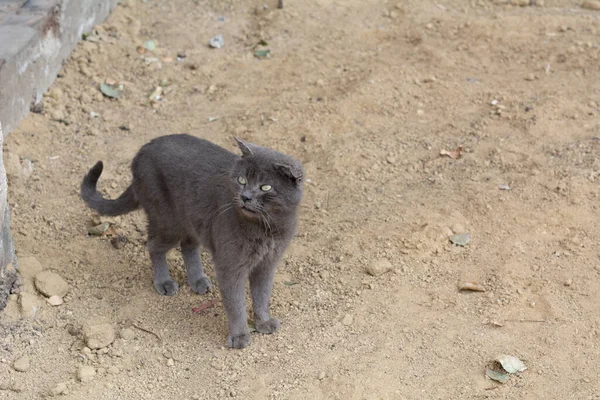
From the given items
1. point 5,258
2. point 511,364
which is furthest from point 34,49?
point 511,364

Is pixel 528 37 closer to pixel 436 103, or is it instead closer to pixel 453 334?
pixel 436 103

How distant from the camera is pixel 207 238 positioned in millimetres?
4215

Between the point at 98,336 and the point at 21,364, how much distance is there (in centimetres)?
40

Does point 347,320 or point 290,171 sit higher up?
point 290,171

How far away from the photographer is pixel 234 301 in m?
4.12

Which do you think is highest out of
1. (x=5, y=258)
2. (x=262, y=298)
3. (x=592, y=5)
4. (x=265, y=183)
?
(x=265, y=183)

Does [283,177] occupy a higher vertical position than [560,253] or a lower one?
higher

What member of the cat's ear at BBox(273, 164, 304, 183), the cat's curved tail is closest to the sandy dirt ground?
the cat's curved tail

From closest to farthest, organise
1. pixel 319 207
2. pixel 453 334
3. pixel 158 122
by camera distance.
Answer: pixel 453 334 < pixel 319 207 < pixel 158 122

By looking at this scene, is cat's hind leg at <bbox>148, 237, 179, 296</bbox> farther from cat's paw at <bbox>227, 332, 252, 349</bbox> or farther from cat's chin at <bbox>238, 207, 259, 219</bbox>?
cat's chin at <bbox>238, 207, 259, 219</bbox>

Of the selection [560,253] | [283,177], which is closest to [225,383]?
[283,177]

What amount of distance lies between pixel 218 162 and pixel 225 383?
1.19m

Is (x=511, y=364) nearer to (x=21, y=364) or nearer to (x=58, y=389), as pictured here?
(x=58, y=389)

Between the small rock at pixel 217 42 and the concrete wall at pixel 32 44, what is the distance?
1087 mm
